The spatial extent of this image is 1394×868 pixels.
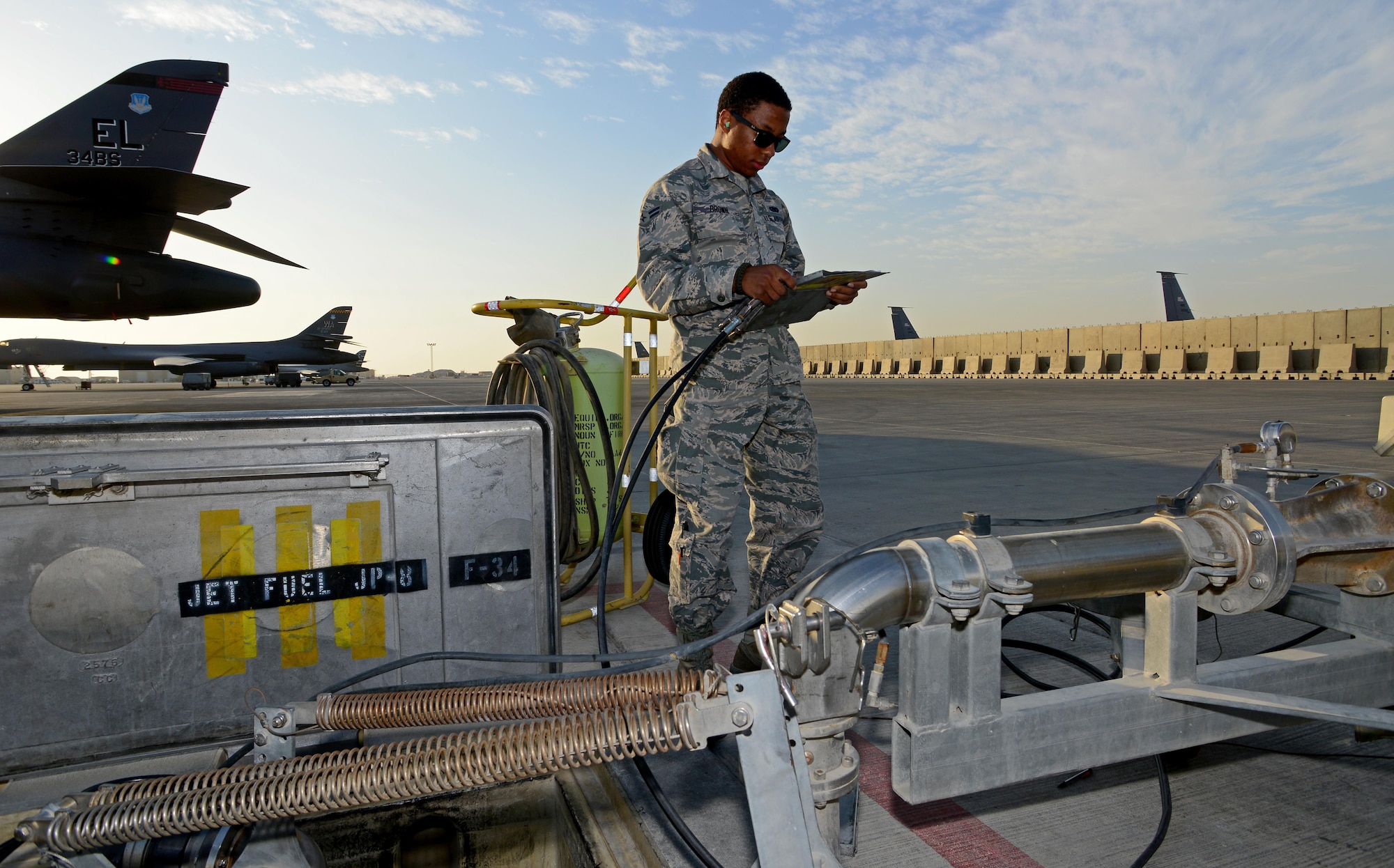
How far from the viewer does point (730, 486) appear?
92.5 inches

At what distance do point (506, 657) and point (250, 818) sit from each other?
1.50 feet

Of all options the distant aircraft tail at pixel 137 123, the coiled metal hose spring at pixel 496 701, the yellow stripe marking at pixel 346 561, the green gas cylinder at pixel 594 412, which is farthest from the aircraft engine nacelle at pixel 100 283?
the coiled metal hose spring at pixel 496 701

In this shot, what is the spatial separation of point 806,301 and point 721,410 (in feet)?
1.40

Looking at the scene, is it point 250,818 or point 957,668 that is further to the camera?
point 957,668

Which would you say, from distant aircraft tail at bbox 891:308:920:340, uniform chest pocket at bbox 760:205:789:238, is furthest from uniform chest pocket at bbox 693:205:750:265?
distant aircraft tail at bbox 891:308:920:340

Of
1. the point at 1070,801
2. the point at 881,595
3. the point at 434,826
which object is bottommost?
the point at 434,826

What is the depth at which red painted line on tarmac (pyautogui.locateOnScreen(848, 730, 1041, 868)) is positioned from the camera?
158cm

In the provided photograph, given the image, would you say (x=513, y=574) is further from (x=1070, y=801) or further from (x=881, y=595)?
(x=1070, y=801)

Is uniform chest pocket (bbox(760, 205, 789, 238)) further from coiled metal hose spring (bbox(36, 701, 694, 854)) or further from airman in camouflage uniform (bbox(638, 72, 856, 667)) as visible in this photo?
coiled metal hose spring (bbox(36, 701, 694, 854))

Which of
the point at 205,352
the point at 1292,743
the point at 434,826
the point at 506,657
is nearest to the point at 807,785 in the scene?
the point at 506,657

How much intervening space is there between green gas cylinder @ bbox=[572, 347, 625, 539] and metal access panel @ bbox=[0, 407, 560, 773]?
1.24 meters

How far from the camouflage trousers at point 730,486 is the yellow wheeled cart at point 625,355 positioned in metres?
0.64

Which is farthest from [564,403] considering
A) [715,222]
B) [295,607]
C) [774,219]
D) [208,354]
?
[208,354]

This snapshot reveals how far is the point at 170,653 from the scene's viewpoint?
182cm
